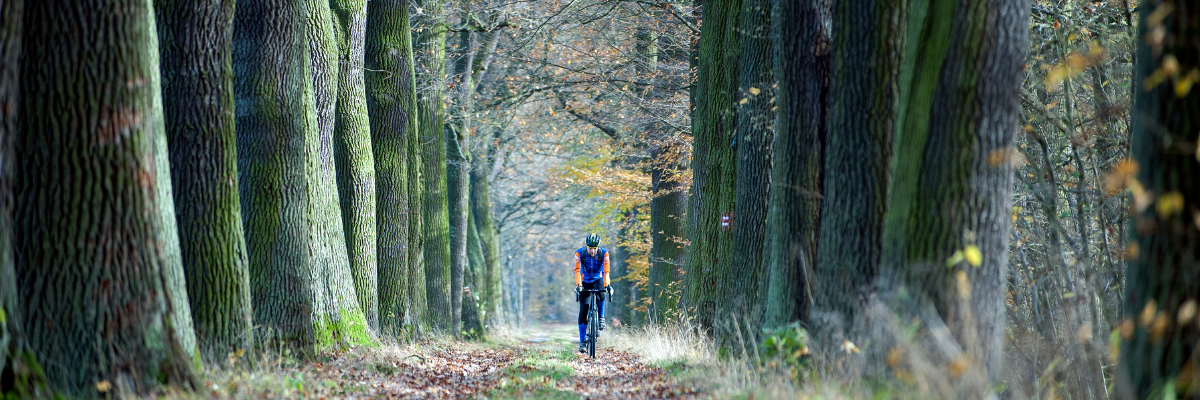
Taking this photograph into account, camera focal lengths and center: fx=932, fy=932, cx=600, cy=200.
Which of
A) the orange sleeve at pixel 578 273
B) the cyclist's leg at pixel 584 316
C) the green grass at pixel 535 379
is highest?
the orange sleeve at pixel 578 273

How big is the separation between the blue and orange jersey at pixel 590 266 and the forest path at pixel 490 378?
1126mm

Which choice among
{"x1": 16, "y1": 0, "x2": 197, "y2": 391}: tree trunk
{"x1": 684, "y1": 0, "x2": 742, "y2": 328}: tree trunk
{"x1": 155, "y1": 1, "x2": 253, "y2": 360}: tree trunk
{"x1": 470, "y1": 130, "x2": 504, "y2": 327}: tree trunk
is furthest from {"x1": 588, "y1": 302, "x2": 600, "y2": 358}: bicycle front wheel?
{"x1": 470, "y1": 130, "x2": 504, "y2": 327}: tree trunk

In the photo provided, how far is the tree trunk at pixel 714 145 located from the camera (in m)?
11.8

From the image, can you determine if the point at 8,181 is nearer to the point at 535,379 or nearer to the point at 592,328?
the point at 535,379

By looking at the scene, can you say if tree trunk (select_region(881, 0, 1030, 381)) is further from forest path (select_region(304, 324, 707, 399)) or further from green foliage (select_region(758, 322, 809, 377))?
forest path (select_region(304, 324, 707, 399))

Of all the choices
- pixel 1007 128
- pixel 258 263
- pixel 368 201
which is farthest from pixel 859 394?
pixel 368 201

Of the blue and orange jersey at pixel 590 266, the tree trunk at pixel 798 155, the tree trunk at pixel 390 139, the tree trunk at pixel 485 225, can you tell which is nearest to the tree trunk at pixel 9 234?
the tree trunk at pixel 798 155

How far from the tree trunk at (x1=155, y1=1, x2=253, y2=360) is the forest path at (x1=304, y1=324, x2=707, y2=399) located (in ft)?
3.51

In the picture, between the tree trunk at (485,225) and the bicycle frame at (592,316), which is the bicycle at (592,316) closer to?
the bicycle frame at (592,316)

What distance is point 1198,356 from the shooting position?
386 cm

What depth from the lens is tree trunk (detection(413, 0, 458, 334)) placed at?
18.0 m

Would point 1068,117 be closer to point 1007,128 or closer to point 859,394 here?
point 1007,128

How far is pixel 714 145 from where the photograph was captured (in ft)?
40.4

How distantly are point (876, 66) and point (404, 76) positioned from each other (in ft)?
31.7
